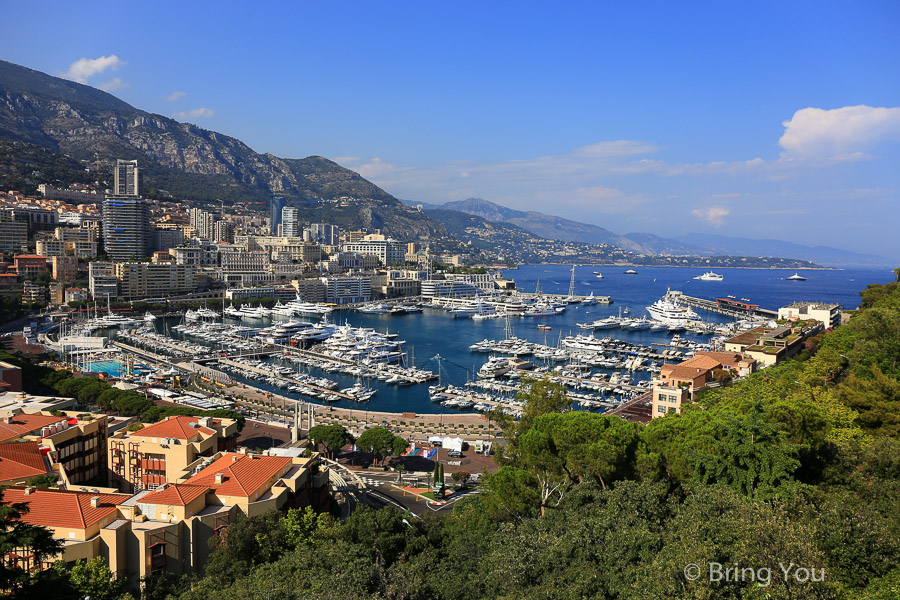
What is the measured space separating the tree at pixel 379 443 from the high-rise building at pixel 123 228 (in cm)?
4913

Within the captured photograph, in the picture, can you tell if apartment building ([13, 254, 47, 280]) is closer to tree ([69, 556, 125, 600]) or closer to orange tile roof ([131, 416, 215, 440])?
orange tile roof ([131, 416, 215, 440])

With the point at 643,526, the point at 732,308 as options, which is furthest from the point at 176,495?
the point at 732,308

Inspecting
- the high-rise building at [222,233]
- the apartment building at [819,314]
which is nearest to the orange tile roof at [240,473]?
the apartment building at [819,314]

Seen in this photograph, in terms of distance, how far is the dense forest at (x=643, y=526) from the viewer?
5070 millimetres

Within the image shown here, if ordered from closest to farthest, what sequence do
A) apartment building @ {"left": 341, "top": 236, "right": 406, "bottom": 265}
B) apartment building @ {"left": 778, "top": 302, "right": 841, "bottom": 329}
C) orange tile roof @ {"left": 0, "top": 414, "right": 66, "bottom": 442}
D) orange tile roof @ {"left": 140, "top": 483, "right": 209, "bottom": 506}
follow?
orange tile roof @ {"left": 140, "top": 483, "right": 209, "bottom": 506} < orange tile roof @ {"left": 0, "top": 414, "right": 66, "bottom": 442} < apartment building @ {"left": 778, "top": 302, "right": 841, "bottom": 329} < apartment building @ {"left": 341, "top": 236, "right": 406, "bottom": 265}

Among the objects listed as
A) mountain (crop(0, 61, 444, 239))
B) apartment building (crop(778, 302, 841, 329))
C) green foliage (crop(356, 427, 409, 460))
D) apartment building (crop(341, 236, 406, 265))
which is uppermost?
mountain (crop(0, 61, 444, 239))

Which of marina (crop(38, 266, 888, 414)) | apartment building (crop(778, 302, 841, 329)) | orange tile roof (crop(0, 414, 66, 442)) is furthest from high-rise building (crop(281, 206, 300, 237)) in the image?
orange tile roof (crop(0, 414, 66, 442))

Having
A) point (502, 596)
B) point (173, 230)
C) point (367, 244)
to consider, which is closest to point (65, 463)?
point (502, 596)

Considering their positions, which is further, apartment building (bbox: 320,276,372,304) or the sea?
apartment building (bbox: 320,276,372,304)

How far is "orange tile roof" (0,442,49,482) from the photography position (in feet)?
28.7

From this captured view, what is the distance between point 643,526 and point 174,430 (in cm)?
818

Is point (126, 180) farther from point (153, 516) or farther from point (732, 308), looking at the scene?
point (153, 516)

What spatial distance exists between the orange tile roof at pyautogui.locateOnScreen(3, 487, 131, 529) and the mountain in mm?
86757

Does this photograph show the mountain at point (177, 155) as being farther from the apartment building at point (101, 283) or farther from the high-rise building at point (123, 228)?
the apartment building at point (101, 283)
